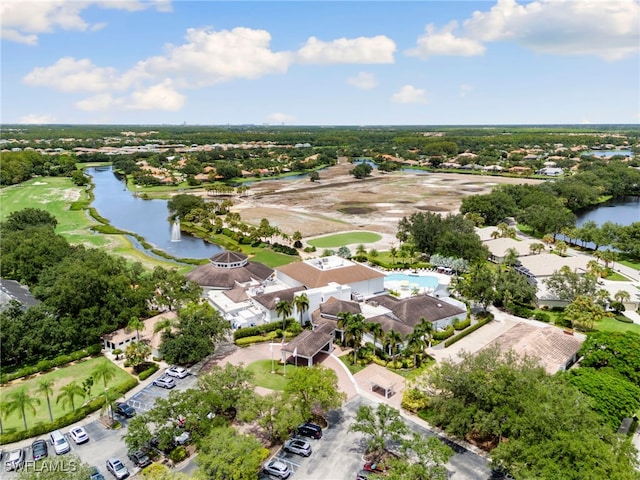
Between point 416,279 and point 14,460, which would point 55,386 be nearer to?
point 14,460

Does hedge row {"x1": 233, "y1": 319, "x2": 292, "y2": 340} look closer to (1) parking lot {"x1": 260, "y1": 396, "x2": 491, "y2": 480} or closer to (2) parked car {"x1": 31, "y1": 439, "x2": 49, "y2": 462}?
(1) parking lot {"x1": 260, "y1": 396, "x2": 491, "y2": 480}

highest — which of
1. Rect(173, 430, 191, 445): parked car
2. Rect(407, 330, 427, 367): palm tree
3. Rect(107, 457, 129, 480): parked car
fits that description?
Rect(407, 330, 427, 367): palm tree

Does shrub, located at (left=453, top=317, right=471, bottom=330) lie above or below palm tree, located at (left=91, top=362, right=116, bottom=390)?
below

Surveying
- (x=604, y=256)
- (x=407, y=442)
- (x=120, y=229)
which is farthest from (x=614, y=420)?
(x=120, y=229)

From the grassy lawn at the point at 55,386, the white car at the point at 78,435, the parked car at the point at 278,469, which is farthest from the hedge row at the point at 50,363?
the parked car at the point at 278,469

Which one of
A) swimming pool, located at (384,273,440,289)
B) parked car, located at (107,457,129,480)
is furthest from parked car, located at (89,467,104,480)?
swimming pool, located at (384,273,440,289)

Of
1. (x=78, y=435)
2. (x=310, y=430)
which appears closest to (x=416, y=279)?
(x=310, y=430)

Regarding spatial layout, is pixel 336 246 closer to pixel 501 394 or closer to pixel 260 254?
pixel 260 254
